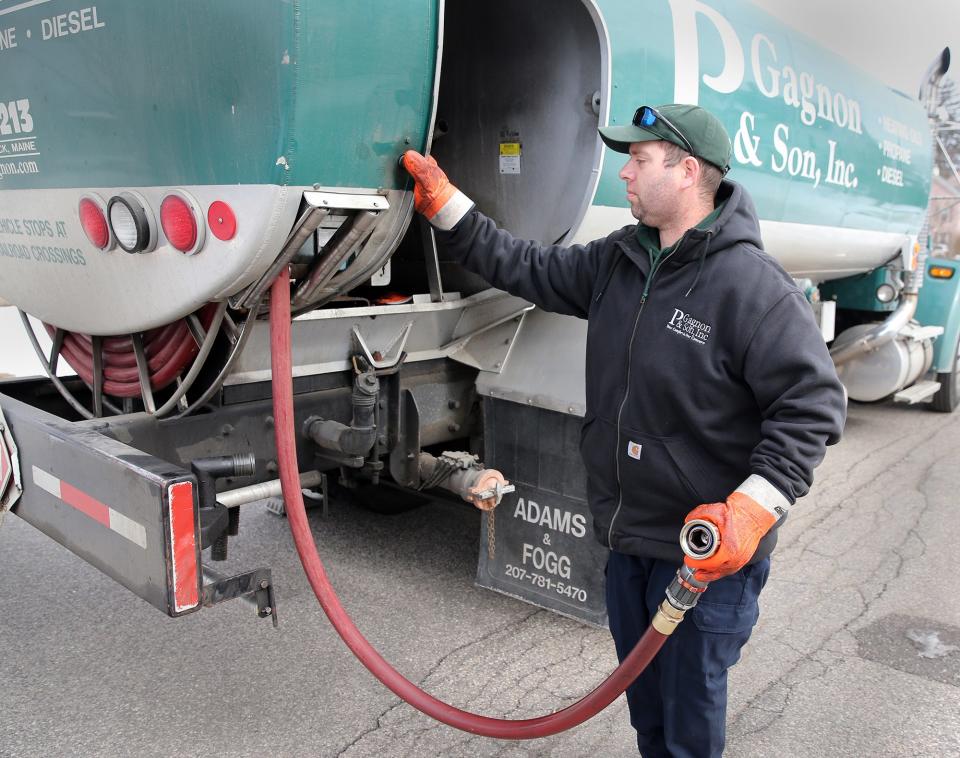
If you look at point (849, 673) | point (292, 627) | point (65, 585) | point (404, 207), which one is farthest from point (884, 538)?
point (65, 585)

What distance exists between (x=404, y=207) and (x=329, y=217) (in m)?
0.24

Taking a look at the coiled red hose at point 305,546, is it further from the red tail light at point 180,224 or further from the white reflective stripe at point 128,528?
the white reflective stripe at point 128,528

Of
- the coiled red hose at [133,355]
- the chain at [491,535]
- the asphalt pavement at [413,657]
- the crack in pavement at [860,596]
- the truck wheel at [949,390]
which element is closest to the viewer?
the coiled red hose at [133,355]

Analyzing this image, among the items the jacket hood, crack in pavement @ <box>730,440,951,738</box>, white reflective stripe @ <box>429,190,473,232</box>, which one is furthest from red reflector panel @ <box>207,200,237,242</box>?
crack in pavement @ <box>730,440,951,738</box>

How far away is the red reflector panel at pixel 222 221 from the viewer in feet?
7.11

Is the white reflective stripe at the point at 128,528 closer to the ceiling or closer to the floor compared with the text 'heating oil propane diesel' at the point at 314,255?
closer to the floor

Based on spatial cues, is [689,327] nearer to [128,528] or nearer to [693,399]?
[693,399]

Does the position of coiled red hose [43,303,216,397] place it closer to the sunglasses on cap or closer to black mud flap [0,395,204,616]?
black mud flap [0,395,204,616]

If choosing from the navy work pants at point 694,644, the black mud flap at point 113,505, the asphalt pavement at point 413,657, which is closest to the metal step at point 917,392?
the asphalt pavement at point 413,657

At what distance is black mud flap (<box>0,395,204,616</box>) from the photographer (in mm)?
2049

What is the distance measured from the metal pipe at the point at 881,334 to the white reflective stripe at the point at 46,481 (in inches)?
210

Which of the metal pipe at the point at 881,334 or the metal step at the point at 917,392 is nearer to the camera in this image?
the metal pipe at the point at 881,334

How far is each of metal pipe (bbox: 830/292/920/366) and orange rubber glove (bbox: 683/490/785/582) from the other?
15.9 ft

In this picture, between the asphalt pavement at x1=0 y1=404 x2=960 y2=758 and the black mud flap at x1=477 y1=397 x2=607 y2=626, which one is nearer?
the asphalt pavement at x1=0 y1=404 x2=960 y2=758
